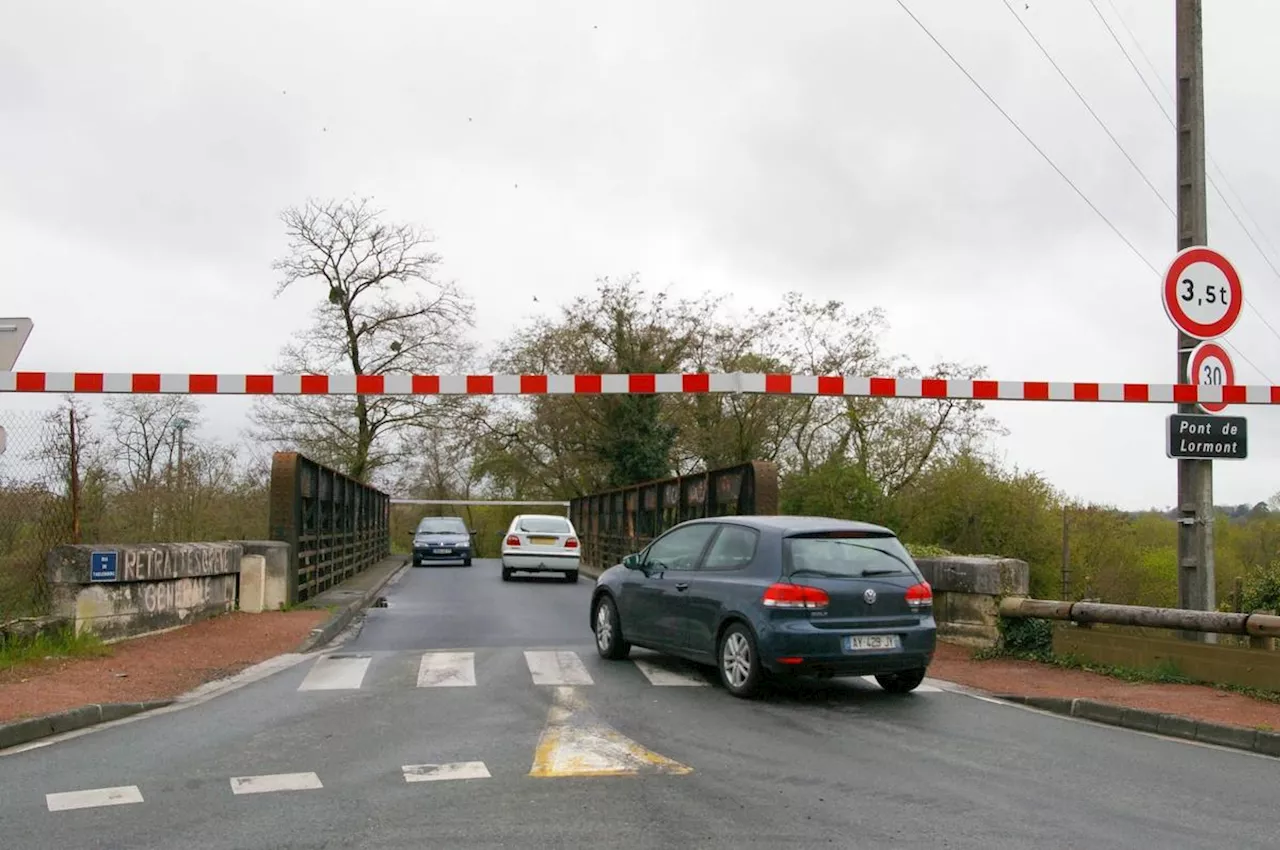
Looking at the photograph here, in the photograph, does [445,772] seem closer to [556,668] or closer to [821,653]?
[821,653]

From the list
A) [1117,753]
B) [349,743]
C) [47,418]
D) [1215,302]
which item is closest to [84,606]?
[47,418]

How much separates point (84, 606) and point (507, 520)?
163ft

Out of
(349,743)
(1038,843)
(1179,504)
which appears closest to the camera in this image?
(1038,843)

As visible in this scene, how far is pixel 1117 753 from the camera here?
7.13 meters

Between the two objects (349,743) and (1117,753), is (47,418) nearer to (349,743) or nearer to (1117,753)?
(349,743)

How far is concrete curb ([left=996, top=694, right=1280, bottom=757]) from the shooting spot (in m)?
7.37

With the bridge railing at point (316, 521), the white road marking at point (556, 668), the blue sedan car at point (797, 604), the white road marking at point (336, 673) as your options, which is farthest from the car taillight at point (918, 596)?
the bridge railing at point (316, 521)

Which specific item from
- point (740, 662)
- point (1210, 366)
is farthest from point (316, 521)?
point (1210, 366)

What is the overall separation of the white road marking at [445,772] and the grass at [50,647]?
4.96m

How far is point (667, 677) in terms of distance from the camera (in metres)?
9.92

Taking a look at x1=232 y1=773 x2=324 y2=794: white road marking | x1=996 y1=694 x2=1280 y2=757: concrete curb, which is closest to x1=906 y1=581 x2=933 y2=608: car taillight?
x1=996 y1=694 x2=1280 y2=757: concrete curb

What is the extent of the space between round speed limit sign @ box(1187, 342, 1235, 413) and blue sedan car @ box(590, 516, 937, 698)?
411 cm

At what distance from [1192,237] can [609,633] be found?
23.7 feet

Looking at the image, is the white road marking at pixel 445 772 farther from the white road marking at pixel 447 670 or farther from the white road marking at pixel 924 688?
the white road marking at pixel 924 688
